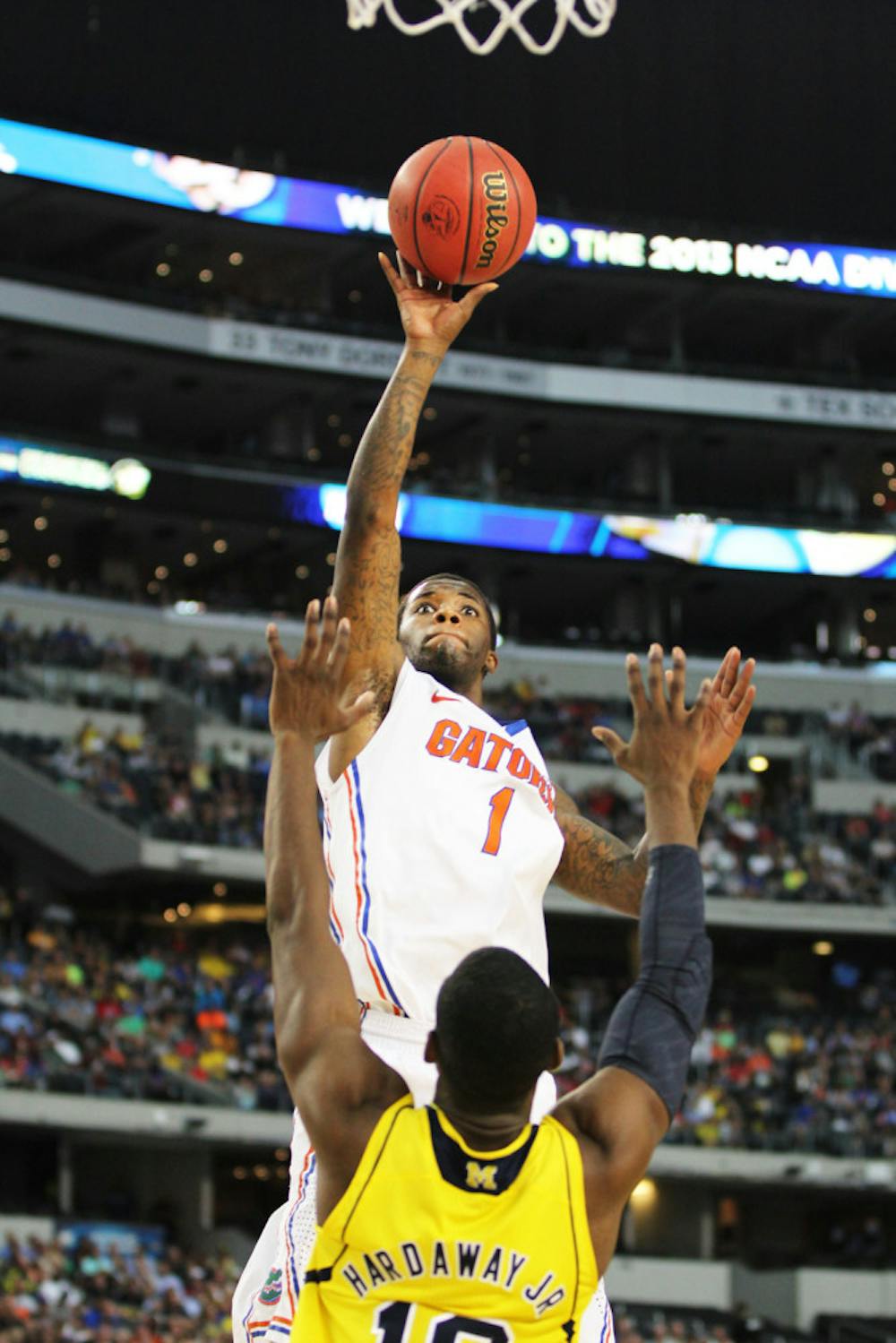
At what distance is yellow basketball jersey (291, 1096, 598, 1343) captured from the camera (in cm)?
369

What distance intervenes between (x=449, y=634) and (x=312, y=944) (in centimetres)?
191

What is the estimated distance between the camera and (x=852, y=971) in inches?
1668

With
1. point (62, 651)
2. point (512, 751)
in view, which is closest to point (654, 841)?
point (512, 751)

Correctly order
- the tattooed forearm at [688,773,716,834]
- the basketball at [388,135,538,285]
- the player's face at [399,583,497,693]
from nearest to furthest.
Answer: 1. the tattooed forearm at [688,773,716,834]
2. the player's face at [399,583,497,693]
3. the basketball at [388,135,538,285]

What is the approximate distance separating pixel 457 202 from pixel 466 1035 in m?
3.37

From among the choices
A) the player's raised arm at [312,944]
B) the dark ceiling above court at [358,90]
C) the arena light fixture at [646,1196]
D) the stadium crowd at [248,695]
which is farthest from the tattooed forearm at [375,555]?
the dark ceiling above court at [358,90]

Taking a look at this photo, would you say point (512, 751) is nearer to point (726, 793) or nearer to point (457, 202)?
point (457, 202)

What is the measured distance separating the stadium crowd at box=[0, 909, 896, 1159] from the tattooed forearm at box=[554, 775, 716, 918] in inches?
958

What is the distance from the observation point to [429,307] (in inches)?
233

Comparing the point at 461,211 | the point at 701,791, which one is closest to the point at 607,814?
the point at 461,211

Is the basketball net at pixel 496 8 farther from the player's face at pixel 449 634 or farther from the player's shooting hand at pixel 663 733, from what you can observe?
the player's shooting hand at pixel 663 733

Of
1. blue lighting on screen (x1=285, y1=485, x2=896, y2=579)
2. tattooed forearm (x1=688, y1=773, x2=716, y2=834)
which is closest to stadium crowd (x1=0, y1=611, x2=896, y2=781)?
blue lighting on screen (x1=285, y1=485, x2=896, y2=579)

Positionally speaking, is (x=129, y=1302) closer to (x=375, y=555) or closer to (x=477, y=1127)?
(x=375, y=555)

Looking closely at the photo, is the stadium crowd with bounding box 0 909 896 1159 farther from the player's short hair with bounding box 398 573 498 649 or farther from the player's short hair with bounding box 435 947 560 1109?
the player's short hair with bounding box 435 947 560 1109
